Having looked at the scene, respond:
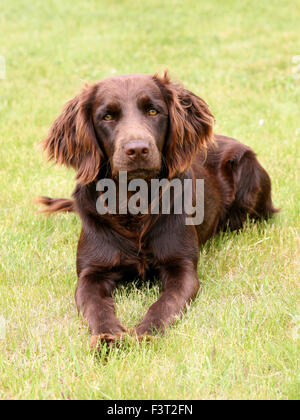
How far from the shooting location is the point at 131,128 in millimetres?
3094

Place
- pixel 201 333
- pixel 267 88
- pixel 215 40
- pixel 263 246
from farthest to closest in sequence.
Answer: pixel 215 40 → pixel 267 88 → pixel 263 246 → pixel 201 333

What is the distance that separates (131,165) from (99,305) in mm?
742

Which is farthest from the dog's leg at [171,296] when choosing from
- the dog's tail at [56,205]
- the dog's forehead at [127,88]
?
the dog's tail at [56,205]

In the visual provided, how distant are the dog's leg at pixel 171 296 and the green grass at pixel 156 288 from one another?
72 mm

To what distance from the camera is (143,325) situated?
9.53 ft

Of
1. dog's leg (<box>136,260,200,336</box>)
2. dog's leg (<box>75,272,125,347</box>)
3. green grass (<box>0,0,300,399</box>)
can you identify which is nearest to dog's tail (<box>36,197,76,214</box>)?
green grass (<box>0,0,300,399</box>)

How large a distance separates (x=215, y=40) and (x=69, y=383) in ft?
31.2

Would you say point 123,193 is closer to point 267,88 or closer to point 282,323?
point 282,323

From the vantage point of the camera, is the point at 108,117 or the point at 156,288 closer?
the point at 108,117

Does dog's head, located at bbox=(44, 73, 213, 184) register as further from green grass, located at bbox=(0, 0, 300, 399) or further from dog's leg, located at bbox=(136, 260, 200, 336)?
green grass, located at bbox=(0, 0, 300, 399)

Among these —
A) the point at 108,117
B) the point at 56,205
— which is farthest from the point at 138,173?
the point at 56,205

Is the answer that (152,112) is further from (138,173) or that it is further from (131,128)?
(138,173)
